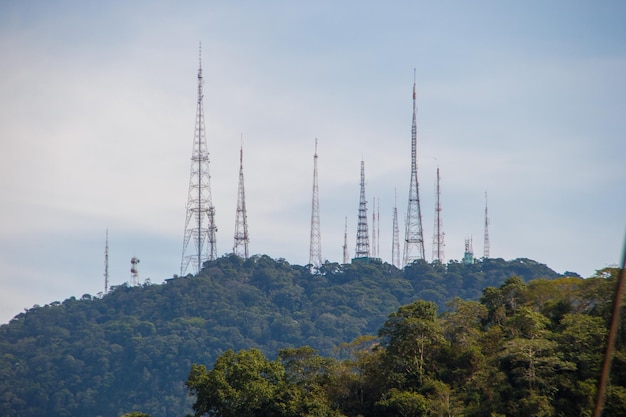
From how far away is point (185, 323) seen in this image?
174375 mm


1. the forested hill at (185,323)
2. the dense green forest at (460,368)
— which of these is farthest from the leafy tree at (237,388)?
the forested hill at (185,323)

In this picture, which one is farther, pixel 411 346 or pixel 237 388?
pixel 411 346

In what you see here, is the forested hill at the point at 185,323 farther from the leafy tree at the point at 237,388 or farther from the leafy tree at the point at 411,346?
the leafy tree at the point at 411,346

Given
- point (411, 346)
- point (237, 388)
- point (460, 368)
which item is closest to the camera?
point (460, 368)

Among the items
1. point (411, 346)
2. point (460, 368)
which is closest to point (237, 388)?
point (411, 346)

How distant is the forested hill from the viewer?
15950cm

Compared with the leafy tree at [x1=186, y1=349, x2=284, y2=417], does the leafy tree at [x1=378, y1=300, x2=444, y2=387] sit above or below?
above

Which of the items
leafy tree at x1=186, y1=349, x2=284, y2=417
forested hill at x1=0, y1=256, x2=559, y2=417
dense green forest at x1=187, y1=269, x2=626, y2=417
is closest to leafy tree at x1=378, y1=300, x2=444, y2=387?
dense green forest at x1=187, y1=269, x2=626, y2=417

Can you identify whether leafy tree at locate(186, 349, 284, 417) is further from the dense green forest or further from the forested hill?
the forested hill

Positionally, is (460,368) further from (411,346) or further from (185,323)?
(185,323)

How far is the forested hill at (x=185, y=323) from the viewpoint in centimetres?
15950

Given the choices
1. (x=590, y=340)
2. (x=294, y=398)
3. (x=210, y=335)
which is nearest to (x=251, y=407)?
(x=294, y=398)

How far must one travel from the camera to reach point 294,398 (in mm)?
62000

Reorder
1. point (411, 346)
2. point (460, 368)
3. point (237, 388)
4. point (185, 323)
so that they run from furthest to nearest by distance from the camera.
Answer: point (185, 323) < point (411, 346) < point (237, 388) < point (460, 368)
